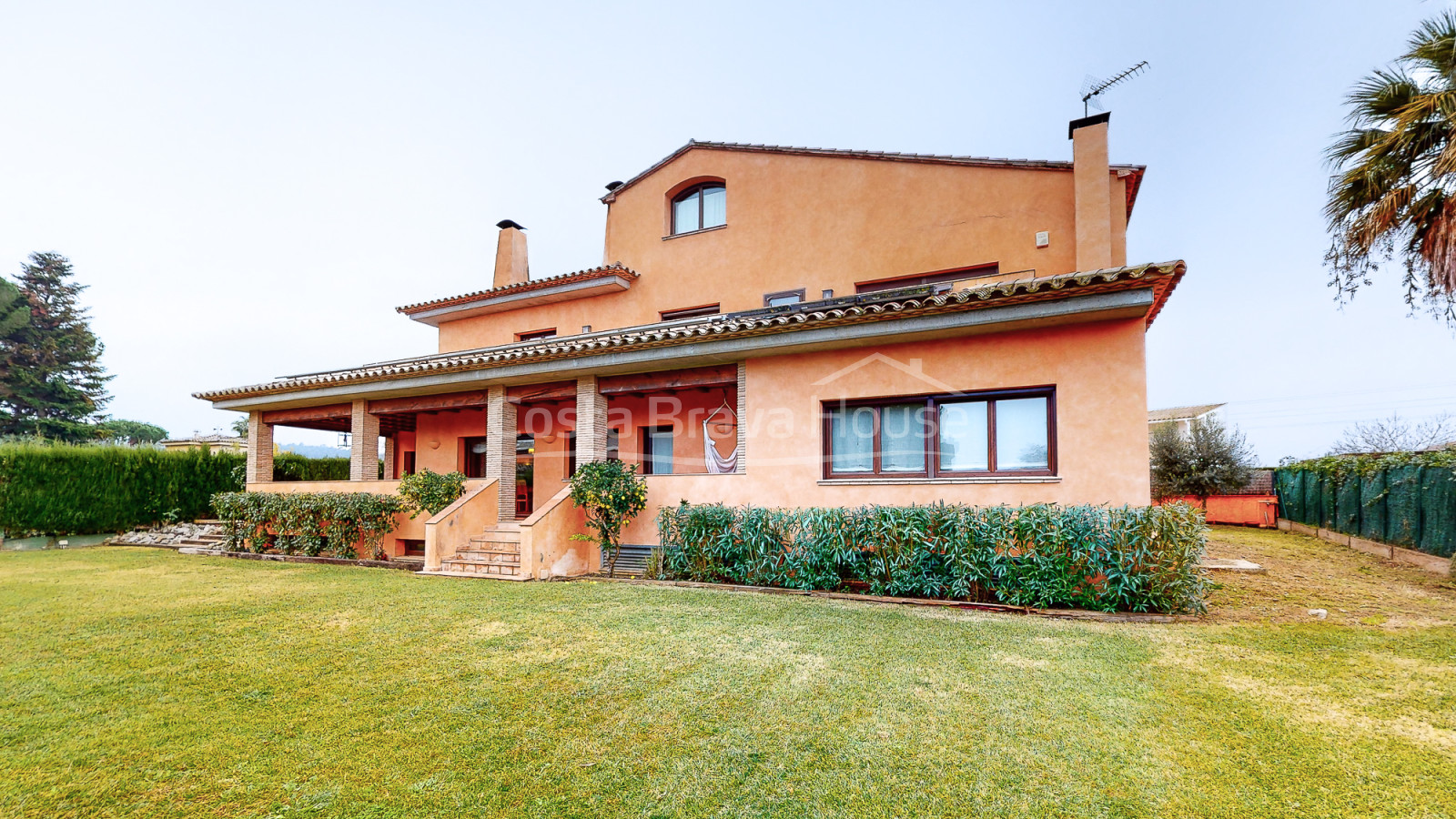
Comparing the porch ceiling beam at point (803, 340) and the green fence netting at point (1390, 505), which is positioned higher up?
the porch ceiling beam at point (803, 340)

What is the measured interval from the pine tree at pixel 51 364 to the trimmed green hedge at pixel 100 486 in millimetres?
23252

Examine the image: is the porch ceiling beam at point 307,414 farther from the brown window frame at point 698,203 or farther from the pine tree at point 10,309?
the pine tree at point 10,309

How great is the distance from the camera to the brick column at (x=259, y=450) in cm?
1464

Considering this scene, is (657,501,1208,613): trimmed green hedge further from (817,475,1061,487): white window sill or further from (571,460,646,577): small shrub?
(571,460,646,577): small shrub

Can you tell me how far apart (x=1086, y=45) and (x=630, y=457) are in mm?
16328

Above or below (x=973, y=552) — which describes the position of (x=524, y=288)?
above

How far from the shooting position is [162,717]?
3.88 meters

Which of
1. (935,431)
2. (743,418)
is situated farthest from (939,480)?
(743,418)

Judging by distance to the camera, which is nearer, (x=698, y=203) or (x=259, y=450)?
(x=698, y=203)

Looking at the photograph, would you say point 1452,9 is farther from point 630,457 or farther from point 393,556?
point 393,556

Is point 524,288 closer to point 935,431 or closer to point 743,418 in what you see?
point 743,418

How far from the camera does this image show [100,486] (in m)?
16.1

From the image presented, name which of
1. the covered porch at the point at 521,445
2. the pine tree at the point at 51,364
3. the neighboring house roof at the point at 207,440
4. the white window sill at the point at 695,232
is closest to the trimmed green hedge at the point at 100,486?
the covered porch at the point at 521,445

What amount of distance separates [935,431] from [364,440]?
12.0m
